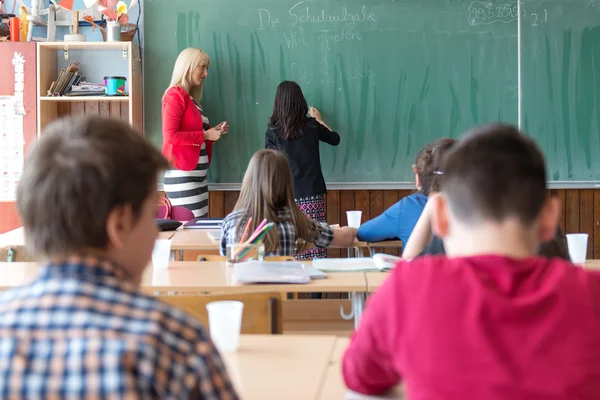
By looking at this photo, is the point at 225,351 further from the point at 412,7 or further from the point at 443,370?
the point at 412,7

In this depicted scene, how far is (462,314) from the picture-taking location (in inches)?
41.3

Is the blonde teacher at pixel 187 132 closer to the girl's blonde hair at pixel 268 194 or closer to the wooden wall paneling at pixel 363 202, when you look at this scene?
the wooden wall paneling at pixel 363 202

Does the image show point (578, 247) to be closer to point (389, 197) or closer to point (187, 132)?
point (389, 197)

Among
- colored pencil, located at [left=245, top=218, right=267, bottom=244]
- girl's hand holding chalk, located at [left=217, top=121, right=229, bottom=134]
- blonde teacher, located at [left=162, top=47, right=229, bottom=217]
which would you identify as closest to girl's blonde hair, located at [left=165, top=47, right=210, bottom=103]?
blonde teacher, located at [left=162, top=47, right=229, bottom=217]

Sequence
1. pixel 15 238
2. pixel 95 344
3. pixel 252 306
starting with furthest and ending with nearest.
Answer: pixel 15 238 → pixel 252 306 → pixel 95 344

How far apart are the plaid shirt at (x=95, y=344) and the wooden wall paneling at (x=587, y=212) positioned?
15.9 ft

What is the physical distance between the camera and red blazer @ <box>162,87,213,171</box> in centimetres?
500

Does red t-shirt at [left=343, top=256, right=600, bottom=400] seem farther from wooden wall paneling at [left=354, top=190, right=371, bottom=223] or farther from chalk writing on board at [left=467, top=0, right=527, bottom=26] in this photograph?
chalk writing on board at [left=467, top=0, right=527, bottom=26]

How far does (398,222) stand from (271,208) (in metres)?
0.63

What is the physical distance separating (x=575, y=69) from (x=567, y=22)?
31 centimetres

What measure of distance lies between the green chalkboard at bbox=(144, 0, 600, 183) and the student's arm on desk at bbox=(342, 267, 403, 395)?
4084mm

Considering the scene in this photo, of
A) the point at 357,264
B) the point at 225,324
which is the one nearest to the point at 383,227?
the point at 357,264

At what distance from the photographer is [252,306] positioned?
77.7 inches

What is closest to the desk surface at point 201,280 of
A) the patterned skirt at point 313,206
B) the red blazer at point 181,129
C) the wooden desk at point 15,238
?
the wooden desk at point 15,238
